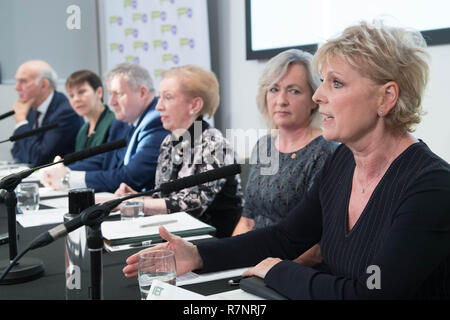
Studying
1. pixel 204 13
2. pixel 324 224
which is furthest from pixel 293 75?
pixel 204 13

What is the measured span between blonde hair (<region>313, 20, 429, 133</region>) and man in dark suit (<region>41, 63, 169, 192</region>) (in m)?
1.63

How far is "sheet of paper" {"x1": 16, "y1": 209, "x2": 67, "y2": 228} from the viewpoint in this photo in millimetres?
1740

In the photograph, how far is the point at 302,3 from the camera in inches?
126

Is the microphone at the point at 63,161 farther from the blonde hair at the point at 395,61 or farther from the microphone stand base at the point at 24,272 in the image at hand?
the blonde hair at the point at 395,61

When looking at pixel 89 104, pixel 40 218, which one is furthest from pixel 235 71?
pixel 40 218

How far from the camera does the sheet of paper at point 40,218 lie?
1.74 m

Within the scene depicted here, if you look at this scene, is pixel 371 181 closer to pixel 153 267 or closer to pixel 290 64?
pixel 153 267

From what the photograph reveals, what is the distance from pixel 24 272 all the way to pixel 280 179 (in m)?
0.98

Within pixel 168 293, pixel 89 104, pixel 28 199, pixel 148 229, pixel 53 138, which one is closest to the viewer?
pixel 168 293

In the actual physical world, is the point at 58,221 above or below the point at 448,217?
below

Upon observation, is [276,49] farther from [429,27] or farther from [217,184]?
[217,184]

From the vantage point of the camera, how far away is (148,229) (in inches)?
60.9

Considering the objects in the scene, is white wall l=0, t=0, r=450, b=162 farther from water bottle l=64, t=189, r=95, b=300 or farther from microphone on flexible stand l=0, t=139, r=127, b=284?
water bottle l=64, t=189, r=95, b=300
